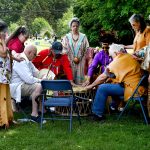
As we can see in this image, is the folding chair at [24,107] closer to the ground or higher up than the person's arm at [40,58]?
closer to the ground

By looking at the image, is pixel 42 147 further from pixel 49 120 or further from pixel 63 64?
pixel 63 64

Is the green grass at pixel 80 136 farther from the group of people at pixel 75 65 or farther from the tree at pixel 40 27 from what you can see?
the tree at pixel 40 27

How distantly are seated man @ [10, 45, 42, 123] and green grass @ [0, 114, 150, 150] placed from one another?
0.46 meters

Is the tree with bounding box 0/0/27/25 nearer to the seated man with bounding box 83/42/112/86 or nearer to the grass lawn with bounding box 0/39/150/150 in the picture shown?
the seated man with bounding box 83/42/112/86

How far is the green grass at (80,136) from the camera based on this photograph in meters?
5.94

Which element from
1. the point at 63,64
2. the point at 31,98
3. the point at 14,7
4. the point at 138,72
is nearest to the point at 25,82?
the point at 31,98

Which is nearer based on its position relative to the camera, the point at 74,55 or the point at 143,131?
the point at 143,131

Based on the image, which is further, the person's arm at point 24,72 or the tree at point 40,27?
the tree at point 40,27

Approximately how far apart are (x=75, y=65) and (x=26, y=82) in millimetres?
1275

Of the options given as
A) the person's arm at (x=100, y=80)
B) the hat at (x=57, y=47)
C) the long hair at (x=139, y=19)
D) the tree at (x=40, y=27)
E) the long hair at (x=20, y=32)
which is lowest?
the tree at (x=40, y=27)

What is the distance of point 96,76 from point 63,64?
2.18ft

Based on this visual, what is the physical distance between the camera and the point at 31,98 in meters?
7.77

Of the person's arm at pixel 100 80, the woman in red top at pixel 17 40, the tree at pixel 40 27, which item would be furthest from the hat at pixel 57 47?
the tree at pixel 40 27

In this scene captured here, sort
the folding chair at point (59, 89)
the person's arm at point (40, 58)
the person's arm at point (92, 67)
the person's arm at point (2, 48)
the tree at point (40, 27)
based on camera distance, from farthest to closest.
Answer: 1. the tree at point (40, 27)
2. the person's arm at point (40, 58)
3. the person's arm at point (92, 67)
4. the person's arm at point (2, 48)
5. the folding chair at point (59, 89)
